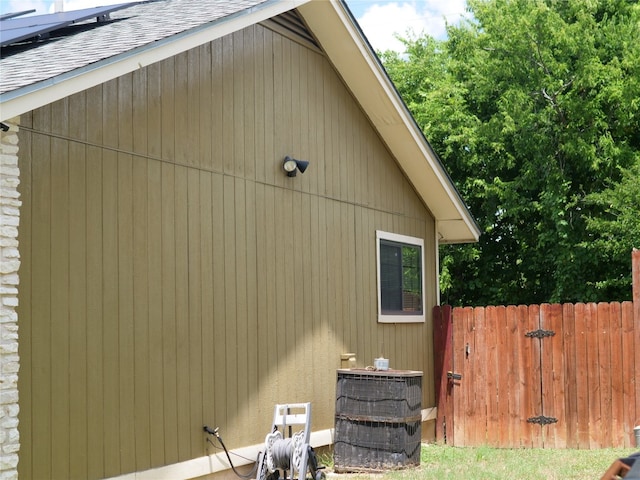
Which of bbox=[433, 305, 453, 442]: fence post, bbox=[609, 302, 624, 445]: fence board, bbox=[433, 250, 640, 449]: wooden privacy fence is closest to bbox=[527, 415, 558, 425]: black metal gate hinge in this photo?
bbox=[433, 250, 640, 449]: wooden privacy fence

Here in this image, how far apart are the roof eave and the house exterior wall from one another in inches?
8.4

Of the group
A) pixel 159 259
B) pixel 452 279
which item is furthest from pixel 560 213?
pixel 159 259

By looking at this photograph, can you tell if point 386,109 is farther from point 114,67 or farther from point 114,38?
point 114,67

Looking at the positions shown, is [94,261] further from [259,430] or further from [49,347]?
[259,430]

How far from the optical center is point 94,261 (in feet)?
22.1

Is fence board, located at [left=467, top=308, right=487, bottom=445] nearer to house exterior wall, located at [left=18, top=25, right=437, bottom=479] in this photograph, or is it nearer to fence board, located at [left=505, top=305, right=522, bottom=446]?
fence board, located at [left=505, top=305, right=522, bottom=446]

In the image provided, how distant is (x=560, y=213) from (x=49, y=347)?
1260 cm

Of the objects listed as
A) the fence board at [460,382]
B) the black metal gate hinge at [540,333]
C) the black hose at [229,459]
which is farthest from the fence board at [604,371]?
the black hose at [229,459]

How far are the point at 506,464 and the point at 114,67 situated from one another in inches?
233

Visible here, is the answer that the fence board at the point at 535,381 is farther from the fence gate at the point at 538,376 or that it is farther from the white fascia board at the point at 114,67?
the white fascia board at the point at 114,67

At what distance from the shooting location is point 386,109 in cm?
1079

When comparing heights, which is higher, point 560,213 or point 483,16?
point 483,16

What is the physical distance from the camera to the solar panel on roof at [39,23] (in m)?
6.76

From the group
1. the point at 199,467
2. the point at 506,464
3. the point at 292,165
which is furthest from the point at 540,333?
the point at 199,467
